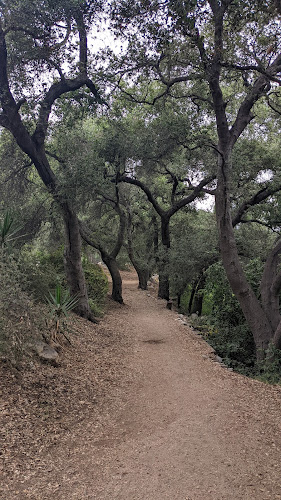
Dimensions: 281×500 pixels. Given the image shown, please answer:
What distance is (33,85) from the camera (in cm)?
874

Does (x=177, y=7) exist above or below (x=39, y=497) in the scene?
above

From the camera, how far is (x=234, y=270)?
321 inches

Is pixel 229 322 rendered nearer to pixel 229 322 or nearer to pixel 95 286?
pixel 229 322

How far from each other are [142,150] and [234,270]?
5455 millimetres

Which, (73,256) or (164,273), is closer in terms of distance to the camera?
(73,256)

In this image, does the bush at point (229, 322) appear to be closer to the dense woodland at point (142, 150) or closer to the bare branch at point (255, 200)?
the dense woodland at point (142, 150)

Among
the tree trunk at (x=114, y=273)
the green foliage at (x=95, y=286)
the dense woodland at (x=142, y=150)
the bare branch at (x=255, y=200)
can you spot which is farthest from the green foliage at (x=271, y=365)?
the tree trunk at (x=114, y=273)

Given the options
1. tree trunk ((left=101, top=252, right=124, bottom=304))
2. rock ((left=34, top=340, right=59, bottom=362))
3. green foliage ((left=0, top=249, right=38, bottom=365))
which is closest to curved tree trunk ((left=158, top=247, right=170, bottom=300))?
tree trunk ((left=101, top=252, right=124, bottom=304))

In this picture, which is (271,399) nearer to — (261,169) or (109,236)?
(261,169)

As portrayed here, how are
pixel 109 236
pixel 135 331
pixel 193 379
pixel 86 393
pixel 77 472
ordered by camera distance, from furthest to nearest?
pixel 109 236 < pixel 135 331 < pixel 193 379 < pixel 86 393 < pixel 77 472

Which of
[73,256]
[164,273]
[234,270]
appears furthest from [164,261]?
[234,270]

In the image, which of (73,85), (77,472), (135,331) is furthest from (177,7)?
(135,331)

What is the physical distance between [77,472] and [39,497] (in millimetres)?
483

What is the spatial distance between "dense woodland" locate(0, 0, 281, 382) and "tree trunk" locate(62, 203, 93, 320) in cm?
3
